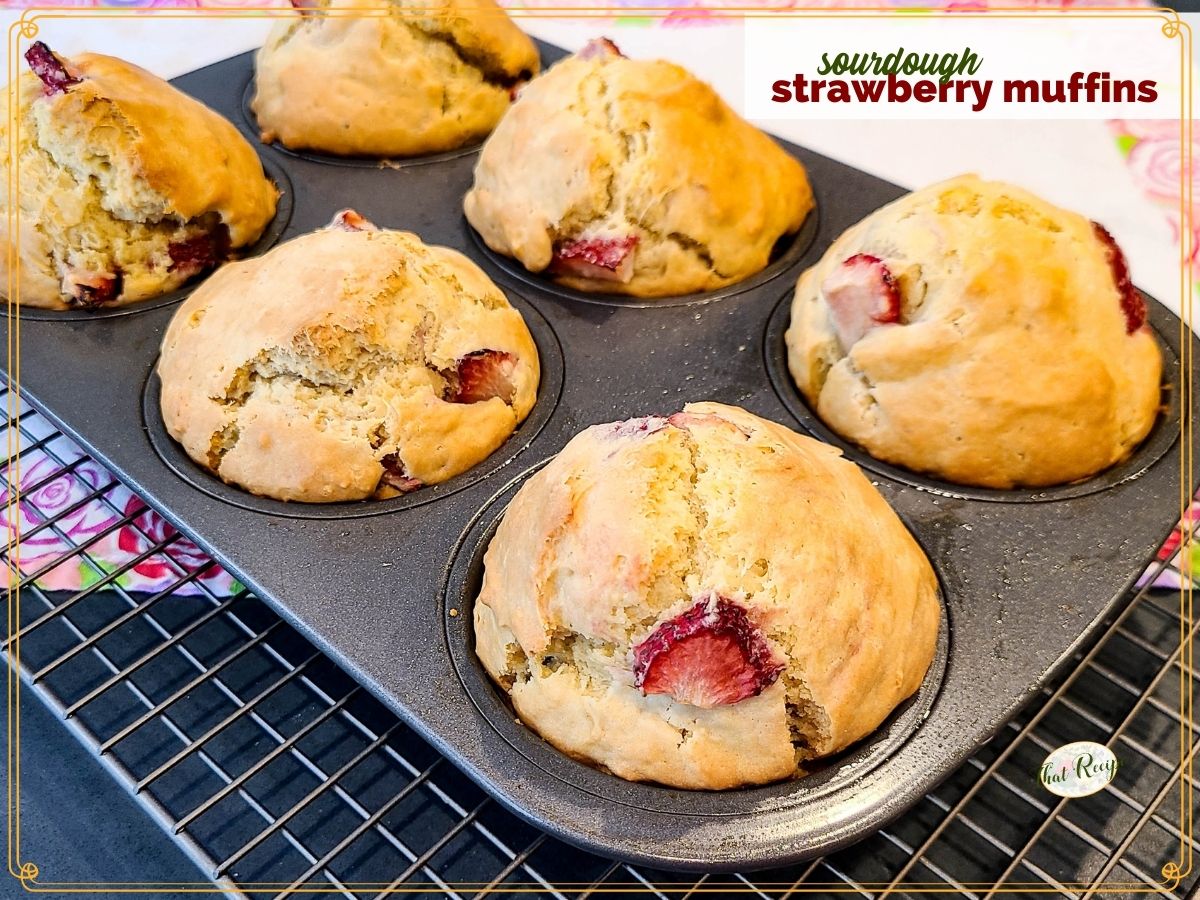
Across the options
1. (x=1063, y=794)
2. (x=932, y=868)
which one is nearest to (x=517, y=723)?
(x=932, y=868)

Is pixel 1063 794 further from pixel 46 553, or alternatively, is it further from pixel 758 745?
pixel 46 553

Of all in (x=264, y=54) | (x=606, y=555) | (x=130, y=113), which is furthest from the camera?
(x=264, y=54)

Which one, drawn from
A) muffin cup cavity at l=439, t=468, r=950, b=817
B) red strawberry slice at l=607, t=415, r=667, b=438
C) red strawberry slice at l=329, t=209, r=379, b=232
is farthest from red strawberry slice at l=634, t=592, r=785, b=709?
red strawberry slice at l=329, t=209, r=379, b=232

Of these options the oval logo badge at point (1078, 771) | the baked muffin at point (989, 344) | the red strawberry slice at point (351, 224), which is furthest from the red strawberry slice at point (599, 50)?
the oval logo badge at point (1078, 771)

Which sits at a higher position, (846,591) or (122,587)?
(846,591)

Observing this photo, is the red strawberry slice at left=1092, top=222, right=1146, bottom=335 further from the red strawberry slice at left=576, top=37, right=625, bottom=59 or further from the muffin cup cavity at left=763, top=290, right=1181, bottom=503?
the red strawberry slice at left=576, top=37, right=625, bottom=59

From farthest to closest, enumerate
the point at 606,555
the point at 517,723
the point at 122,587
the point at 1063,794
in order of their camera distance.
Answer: the point at 122,587 < the point at 1063,794 < the point at 517,723 < the point at 606,555
